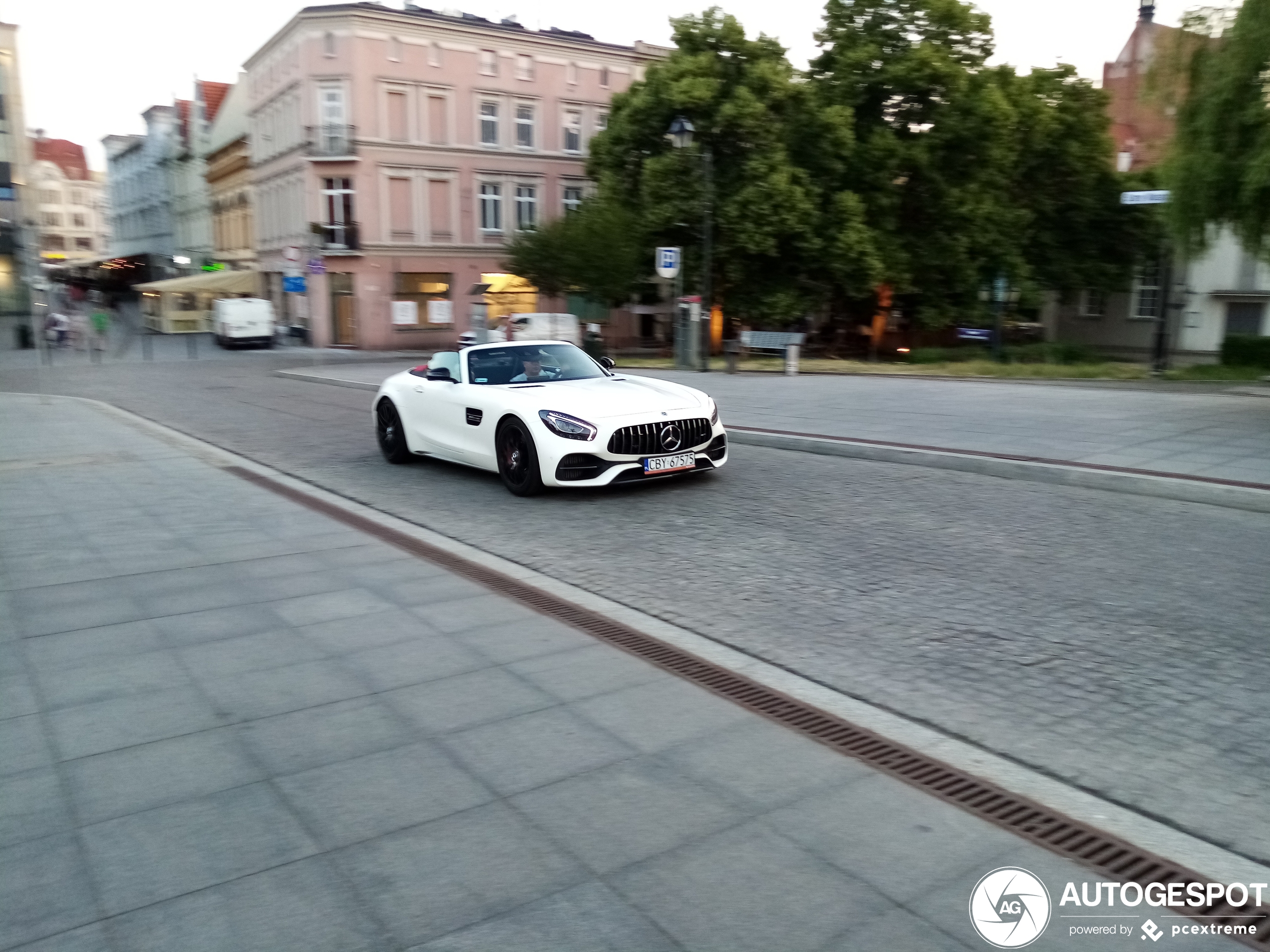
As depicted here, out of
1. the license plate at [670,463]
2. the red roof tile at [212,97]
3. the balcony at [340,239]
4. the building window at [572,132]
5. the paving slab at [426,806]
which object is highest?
the red roof tile at [212,97]

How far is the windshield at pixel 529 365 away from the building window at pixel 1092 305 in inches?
1504

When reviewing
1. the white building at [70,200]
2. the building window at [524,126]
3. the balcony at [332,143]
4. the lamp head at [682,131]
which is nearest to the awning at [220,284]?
the balcony at [332,143]

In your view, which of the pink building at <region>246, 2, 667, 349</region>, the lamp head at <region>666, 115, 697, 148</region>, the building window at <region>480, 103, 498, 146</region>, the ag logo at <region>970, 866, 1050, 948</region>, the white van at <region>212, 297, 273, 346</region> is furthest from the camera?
the building window at <region>480, 103, 498, 146</region>

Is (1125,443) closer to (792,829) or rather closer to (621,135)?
(792,829)

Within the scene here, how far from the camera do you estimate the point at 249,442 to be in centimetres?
1337

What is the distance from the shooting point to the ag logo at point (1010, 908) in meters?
2.70

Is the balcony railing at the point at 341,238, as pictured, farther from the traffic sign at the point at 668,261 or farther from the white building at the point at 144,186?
the white building at the point at 144,186

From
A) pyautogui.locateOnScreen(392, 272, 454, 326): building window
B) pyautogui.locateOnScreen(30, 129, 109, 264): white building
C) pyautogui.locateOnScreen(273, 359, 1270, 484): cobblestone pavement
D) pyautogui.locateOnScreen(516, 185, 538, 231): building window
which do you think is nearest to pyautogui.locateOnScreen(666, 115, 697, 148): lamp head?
pyautogui.locateOnScreen(273, 359, 1270, 484): cobblestone pavement

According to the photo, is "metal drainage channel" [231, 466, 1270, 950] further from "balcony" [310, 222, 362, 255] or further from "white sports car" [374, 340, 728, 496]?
"balcony" [310, 222, 362, 255]

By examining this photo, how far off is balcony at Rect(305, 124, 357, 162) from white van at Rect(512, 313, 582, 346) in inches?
621

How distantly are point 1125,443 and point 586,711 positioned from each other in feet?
27.8

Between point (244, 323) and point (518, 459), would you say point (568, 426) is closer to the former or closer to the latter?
point (518, 459)

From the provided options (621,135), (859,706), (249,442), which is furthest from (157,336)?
(859,706)

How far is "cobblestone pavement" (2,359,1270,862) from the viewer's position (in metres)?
3.88
